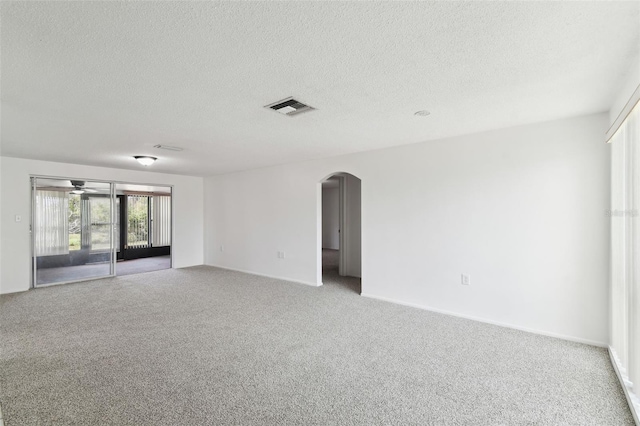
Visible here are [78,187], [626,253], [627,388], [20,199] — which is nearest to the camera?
[627,388]

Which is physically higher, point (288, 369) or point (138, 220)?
point (138, 220)

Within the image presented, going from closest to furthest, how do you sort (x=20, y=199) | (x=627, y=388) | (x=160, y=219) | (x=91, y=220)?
(x=627, y=388)
(x=20, y=199)
(x=91, y=220)
(x=160, y=219)

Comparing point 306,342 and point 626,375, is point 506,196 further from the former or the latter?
point 306,342

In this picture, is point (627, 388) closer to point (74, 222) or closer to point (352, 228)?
point (352, 228)

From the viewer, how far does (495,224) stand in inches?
143

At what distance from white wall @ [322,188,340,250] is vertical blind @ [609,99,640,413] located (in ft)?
29.5

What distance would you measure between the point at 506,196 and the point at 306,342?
2850 millimetres

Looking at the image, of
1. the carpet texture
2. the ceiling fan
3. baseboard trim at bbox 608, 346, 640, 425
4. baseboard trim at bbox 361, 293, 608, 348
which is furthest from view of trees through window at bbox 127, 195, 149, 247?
baseboard trim at bbox 608, 346, 640, 425

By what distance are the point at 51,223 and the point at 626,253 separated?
844cm

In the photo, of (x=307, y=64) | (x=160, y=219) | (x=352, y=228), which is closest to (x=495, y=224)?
(x=307, y=64)

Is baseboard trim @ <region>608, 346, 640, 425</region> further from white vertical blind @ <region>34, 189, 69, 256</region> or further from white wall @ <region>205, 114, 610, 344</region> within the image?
white vertical blind @ <region>34, 189, 69, 256</region>

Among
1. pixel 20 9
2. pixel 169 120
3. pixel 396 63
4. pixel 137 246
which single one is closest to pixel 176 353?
pixel 169 120

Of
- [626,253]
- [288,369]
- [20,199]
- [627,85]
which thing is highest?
[627,85]

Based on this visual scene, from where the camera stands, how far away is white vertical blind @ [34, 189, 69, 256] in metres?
5.64
